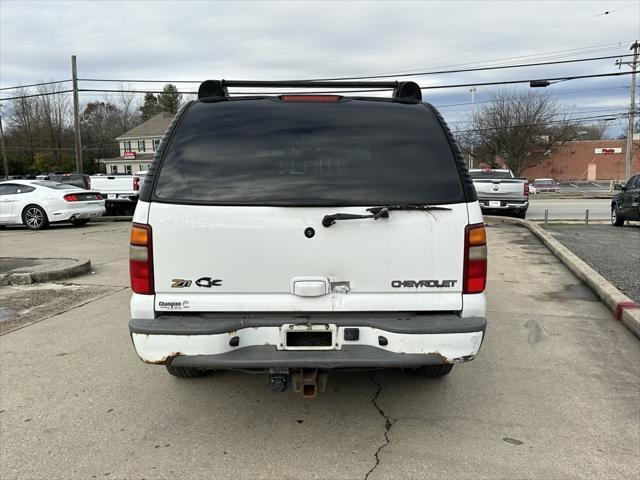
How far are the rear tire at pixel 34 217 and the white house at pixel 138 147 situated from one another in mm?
55893

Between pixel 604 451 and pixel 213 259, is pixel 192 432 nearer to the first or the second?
pixel 213 259

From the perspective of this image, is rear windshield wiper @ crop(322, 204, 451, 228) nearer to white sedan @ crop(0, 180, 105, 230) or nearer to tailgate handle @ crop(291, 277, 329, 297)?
tailgate handle @ crop(291, 277, 329, 297)

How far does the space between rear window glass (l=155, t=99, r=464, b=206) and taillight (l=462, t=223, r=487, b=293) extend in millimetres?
204

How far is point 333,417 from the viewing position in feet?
11.1

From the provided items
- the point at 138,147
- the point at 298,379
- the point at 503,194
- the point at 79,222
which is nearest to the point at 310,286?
the point at 298,379

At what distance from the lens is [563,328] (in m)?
5.29

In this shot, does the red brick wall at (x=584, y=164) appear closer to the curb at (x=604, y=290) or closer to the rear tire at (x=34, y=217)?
the curb at (x=604, y=290)

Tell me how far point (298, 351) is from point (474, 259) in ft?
3.65

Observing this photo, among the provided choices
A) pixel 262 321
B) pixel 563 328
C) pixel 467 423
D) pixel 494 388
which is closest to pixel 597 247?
pixel 563 328

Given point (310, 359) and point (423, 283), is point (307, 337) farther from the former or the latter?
point (423, 283)

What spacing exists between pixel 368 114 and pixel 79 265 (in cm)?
655

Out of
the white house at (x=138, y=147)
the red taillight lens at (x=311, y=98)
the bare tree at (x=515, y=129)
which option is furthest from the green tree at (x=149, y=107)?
the red taillight lens at (x=311, y=98)

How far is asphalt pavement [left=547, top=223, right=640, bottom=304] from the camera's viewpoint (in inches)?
272

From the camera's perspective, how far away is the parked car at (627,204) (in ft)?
44.7
